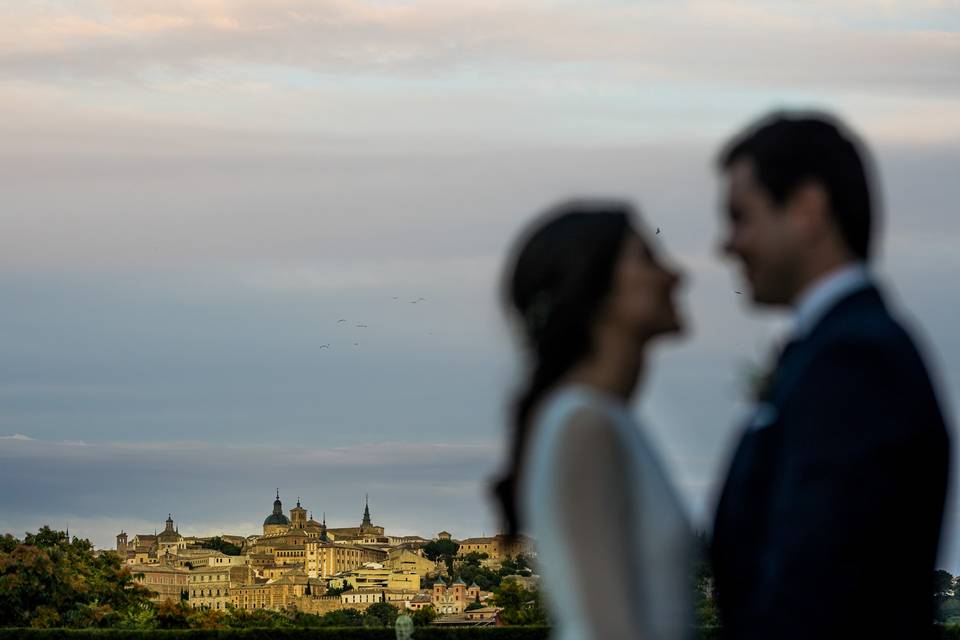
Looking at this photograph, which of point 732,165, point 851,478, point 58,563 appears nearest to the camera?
point 851,478

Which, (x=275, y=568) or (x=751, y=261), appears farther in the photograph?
(x=275, y=568)

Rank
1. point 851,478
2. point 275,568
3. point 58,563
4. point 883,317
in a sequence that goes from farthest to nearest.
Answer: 1. point 275,568
2. point 58,563
3. point 883,317
4. point 851,478

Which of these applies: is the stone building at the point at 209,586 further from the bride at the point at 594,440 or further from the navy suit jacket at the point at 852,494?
the navy suit jacket at the point at 852,494

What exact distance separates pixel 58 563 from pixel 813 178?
46.9 m

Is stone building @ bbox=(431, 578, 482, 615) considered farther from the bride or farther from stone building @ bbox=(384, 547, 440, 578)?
the bride

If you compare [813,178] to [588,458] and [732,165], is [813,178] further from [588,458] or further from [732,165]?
[588,458]

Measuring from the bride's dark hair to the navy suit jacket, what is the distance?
32cm

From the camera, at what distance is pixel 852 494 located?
2.10 m

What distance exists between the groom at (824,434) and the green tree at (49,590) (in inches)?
1717

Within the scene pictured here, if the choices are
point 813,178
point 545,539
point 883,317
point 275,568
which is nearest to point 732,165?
point 813,178

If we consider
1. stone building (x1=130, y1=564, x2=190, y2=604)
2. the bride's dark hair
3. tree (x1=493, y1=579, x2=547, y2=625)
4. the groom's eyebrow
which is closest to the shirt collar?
the groom's eyebrow

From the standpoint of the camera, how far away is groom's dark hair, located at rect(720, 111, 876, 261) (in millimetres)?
2395

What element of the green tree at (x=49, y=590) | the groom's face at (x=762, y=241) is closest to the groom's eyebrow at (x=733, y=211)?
the groom's face at (x=762, y=241)

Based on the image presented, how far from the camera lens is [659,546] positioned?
7.35 feet
